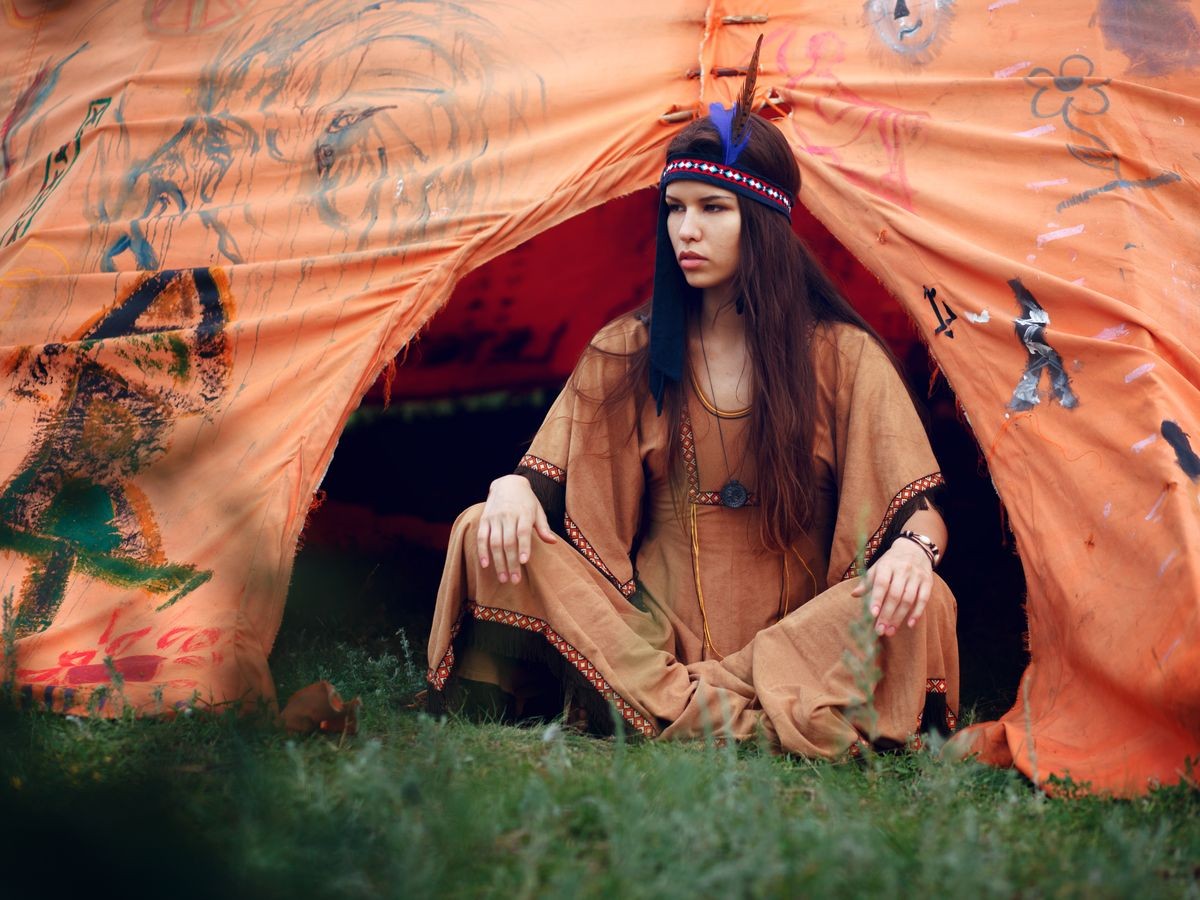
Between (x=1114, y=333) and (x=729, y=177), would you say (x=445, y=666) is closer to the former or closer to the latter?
(x=729, y=177)

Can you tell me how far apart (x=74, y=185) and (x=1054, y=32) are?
2.70m

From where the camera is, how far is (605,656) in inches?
108

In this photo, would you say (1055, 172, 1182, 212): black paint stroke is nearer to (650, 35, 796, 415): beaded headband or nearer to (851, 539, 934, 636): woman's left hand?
(650, 35, 796, 415): beaded headband

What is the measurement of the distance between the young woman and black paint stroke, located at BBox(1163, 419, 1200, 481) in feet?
1.62

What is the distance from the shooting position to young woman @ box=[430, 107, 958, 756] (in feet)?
8.79

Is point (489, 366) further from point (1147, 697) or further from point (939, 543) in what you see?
point (1147, 697)

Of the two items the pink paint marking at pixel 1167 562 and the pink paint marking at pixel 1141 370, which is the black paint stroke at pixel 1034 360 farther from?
the pink paint marking at pixel 1167 562

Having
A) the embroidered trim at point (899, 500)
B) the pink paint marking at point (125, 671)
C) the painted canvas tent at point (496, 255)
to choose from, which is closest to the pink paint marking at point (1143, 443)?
the painted canvas tent at point (496, 255)

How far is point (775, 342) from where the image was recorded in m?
2.96

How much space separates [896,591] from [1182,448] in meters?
0.65

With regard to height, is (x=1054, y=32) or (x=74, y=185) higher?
(x=1054, y=32)

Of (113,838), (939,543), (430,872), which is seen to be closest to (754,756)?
(939,543)

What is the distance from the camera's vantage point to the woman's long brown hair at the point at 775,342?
114 inches

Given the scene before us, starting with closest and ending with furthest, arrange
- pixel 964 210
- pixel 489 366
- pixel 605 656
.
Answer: pixel 605 656, pixel 964 210, pixel 489 366
